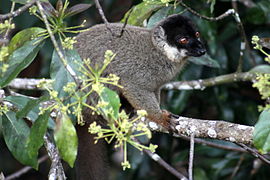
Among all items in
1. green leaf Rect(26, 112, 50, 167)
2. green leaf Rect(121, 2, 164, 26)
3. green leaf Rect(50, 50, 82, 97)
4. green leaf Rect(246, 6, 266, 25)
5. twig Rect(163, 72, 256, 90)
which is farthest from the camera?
green leaf Rect(246, 6, 266, 25)

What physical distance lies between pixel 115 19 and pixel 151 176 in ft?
6.69

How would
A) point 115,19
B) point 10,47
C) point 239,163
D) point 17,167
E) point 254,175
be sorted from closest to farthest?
1. point 10,47
2. point 239,163
3. point 254,175
4. point 115,19
5. point 17,167

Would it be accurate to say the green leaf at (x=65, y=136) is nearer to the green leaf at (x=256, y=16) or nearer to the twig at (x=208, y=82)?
the twig at (x=208, y=82)

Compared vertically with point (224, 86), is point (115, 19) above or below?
above

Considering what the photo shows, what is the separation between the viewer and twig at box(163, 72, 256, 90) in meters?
4.59

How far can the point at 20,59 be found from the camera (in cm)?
282

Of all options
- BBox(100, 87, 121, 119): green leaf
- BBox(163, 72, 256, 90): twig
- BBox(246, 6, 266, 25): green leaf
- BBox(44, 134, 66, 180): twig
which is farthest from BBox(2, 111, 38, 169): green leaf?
BBox(246, 6, 266, 25): green leaf

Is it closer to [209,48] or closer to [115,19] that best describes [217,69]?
[209,48]

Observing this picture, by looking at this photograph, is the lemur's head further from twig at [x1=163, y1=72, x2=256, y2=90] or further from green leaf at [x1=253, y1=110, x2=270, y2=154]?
green leaf at [x1=253, y1=110, x2=270, y2=154]

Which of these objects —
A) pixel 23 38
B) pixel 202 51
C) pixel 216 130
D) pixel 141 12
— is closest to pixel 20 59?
pixel 23 38

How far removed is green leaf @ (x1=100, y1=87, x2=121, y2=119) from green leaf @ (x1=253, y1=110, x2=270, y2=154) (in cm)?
79

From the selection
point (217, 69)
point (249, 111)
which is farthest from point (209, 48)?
point (249, 111)

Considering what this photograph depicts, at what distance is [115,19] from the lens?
20.9 ft

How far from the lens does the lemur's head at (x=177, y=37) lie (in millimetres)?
4199
